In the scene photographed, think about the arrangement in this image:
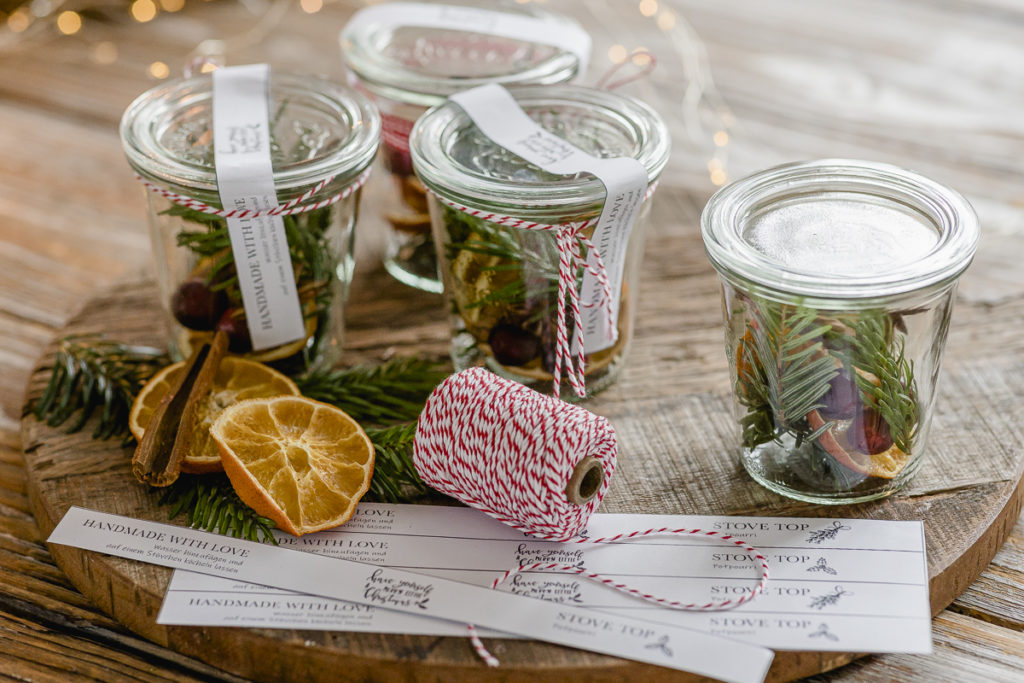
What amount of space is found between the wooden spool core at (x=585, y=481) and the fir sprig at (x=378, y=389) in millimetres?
244

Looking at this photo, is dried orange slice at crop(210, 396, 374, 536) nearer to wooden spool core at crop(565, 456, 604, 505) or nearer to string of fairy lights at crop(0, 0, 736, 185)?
wooden spool core at crop(565, 456, 604, 505)

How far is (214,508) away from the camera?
977mm

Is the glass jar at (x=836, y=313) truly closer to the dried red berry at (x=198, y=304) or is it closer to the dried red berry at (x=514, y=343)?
the dried red berry at (x=514, y=343)

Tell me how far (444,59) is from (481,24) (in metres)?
0.08

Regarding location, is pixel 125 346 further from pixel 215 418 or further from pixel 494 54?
pixel 494 54

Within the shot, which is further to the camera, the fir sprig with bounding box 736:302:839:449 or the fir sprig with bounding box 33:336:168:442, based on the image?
the fir sprig with bounding box 33:336:168:442

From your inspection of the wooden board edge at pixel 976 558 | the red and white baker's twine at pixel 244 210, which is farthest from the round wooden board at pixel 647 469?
the red and white baker's twine at pixel 244 210

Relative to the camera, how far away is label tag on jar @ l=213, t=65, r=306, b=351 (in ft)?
3.39

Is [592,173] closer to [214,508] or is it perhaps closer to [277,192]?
[277,192]

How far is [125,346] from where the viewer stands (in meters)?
1.22

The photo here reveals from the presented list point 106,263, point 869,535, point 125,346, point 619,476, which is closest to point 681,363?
point 619,476

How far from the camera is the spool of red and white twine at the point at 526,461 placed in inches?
35.2

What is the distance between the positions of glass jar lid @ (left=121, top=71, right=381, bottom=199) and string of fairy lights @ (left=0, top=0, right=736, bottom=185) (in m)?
0.65

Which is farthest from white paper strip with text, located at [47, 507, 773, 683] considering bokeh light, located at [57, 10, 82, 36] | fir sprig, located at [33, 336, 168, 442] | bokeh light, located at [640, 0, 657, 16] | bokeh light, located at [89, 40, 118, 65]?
bokeh light, located at [640, 0, 657, 16]
